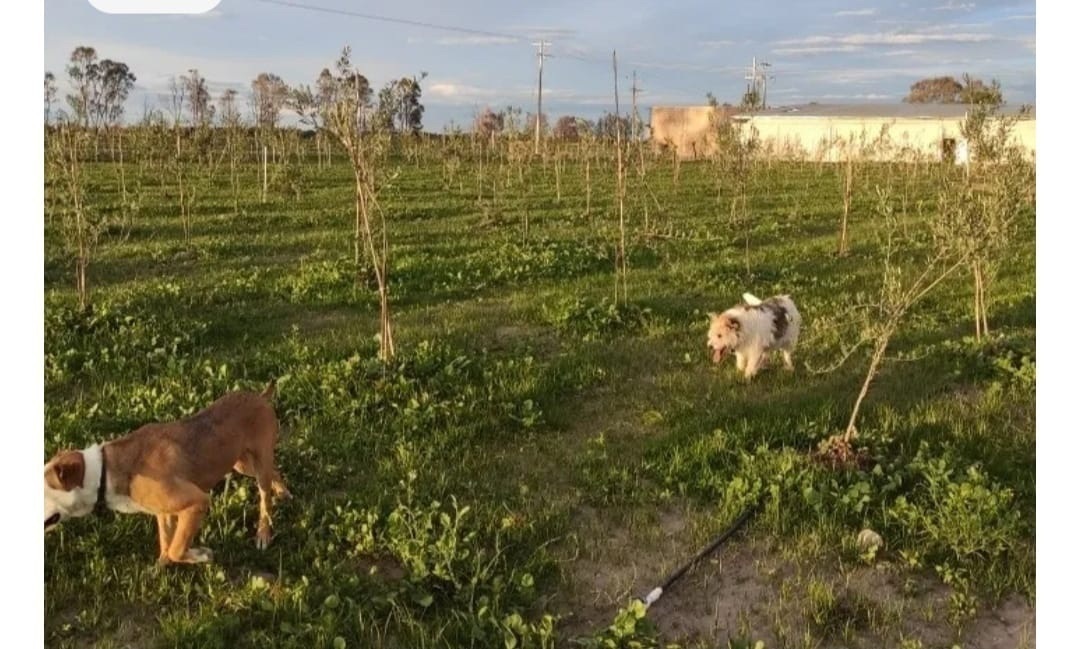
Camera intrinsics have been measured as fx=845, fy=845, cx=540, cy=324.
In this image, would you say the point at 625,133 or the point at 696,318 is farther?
the point at 625,133

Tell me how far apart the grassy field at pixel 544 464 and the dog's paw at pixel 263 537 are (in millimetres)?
46

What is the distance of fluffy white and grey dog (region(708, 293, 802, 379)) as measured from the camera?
7.93 m

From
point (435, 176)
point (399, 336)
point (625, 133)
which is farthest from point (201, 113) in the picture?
point (399, 336)

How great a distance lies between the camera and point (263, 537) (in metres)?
4.86

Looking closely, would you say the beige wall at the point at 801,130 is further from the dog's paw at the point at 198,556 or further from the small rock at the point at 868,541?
the dog's paw at the point at 198,556

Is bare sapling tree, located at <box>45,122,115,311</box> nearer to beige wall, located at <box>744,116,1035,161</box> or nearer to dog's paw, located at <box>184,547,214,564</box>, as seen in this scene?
dog's paw, located at <box>184,547,214,564</box>

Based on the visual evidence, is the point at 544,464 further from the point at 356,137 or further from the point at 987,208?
the point at 987,208

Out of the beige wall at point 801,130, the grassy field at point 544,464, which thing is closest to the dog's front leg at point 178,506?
the grassy field at point 544,464

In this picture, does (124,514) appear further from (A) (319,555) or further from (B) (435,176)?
(B) (435,176)

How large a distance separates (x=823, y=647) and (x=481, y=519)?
2.03 meters

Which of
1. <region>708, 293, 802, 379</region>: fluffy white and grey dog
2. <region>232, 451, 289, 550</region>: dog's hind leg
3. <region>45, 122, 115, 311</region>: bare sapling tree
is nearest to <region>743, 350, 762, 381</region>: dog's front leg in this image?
<region>708, 293, 802, 379</region>: fluffy white and grey dog

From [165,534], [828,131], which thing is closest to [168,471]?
[165,534]

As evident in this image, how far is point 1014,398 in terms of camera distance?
724 centimetres

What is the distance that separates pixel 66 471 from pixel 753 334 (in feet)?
19.0
